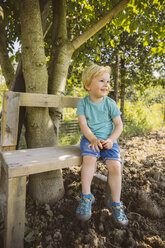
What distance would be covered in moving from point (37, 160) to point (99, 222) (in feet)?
2.87

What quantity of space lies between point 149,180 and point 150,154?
1.52m

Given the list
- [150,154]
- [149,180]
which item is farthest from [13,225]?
[150,154]

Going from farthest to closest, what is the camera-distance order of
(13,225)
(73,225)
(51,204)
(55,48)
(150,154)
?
(150,154), (55,48), (51,204), (73,225), (13,225)

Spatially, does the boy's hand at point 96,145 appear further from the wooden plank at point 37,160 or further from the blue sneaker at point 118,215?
the blue sneaker at point 118,215

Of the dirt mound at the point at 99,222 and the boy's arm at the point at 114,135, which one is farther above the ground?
the boy's arm at the point at 114,135

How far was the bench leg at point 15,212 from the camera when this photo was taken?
1.27m

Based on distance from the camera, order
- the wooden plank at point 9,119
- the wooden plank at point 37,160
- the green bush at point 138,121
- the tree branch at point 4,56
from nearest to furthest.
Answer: the wooden plank at point 37,160 < the wooden plank at point 9,119 < the tree branch at point 4,56 < the green bush at point 138,121

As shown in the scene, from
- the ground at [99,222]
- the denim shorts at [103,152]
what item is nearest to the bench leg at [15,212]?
the ground at [99,222]

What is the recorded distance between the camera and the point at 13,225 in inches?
51.9

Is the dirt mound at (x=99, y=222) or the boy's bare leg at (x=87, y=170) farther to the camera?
the boy's bare leg at (x=87, y=170)

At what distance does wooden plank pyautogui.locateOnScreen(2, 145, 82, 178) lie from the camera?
1265 mm

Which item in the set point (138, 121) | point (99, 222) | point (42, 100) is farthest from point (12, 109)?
point (138, 121)

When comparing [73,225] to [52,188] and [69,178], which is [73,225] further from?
[69,178]

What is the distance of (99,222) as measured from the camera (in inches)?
66.2
